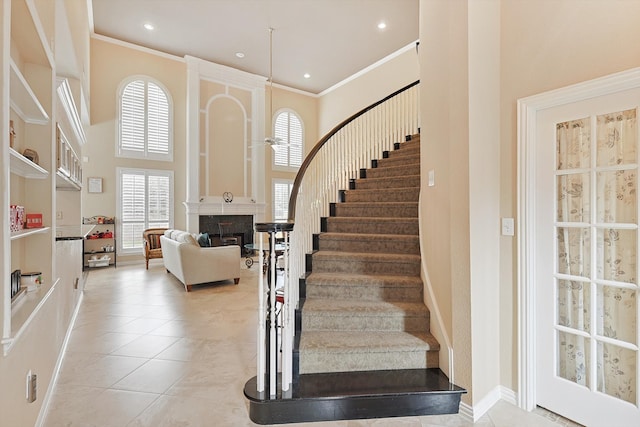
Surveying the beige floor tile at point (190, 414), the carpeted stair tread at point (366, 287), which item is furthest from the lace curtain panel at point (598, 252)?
the beige floor tile at point (190, 414)

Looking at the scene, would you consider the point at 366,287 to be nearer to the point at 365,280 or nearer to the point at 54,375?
the point at 365,280

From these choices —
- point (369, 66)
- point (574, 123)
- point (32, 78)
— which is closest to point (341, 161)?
point (574, 123)

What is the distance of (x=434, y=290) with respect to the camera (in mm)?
2547

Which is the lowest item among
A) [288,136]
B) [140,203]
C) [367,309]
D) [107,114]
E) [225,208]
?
[367,309]

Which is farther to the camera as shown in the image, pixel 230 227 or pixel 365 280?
pixel 230 227

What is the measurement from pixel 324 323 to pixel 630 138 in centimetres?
232

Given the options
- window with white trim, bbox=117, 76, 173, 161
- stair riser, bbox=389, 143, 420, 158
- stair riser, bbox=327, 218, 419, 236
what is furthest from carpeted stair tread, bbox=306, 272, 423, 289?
window with white trim, bbox=117, 76, 173, 161

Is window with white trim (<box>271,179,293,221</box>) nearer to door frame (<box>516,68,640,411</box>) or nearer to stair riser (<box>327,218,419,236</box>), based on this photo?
stair riser (<box>327,218,419,236</box>)

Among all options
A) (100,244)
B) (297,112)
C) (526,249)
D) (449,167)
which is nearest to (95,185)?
(100,244)

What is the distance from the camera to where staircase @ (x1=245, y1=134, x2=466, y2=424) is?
2068 mm

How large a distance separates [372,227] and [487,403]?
2041 mm

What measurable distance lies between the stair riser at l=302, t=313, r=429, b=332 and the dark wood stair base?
1.45 feet

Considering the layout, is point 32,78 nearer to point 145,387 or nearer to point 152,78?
point 145,387

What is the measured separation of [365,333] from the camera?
2.58 m
